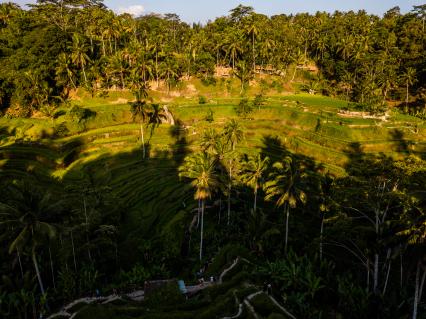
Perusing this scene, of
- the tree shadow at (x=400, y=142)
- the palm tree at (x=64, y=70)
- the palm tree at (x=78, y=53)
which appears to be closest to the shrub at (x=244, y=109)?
the tree shadow at (x=400, y=142)

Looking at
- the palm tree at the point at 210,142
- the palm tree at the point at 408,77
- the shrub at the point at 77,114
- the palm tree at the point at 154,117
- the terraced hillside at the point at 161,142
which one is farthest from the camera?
the palm tree at the point at 408,77

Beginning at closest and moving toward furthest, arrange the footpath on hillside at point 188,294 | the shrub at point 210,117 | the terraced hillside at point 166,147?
the footpath on hillside at point 188,294
the terraced hillside at point 166,147
the shrub at point 210,117

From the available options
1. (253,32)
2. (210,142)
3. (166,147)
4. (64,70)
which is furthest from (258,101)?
(64,70)

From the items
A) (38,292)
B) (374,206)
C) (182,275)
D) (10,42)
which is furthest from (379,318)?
(10,42)

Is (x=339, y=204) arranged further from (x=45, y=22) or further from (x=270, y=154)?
(x=45, y=22)

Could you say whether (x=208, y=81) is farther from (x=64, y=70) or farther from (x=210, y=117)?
(x=64, y=70)

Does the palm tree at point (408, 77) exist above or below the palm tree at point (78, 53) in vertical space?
below

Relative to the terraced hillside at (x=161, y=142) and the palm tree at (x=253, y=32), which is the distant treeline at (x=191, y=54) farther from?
the terraced hillside at (x=161, y=142)

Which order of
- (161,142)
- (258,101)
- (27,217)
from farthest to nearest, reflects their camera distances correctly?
(258,101) < (161,142) < (27,217)
